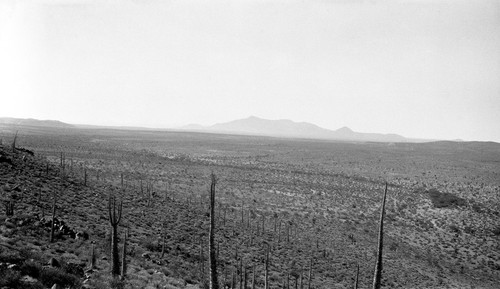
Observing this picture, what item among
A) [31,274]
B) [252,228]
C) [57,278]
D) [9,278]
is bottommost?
[252,228]

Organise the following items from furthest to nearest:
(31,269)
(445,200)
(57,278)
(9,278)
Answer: (445,200)
(57,278)
(31,269)
(9,278)

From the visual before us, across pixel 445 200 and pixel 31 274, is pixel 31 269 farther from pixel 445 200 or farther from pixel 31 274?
pixel 445 200

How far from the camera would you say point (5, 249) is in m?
13.0

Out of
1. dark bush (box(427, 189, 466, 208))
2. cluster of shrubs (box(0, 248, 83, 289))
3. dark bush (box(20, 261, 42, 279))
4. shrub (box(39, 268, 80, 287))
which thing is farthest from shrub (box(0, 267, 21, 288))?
dark bush (box(427, 189, 466, 208))

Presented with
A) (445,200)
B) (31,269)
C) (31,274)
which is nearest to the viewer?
(31,274)

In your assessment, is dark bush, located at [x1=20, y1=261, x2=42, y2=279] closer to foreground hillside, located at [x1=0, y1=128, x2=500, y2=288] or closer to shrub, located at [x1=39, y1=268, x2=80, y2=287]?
foreground hillside, located at [x1=0, y1=128, x2=500, y2=288]

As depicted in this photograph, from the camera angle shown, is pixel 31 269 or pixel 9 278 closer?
pixel 9 278

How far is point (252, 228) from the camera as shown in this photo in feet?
97.8

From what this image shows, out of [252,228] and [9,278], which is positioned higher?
[9,278]

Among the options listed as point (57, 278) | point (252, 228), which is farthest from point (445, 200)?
point (57, 278)

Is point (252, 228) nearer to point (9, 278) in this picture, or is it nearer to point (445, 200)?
point (9, 278)

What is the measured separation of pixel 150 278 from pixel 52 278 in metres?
5.46

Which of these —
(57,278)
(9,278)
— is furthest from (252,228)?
(9,278)

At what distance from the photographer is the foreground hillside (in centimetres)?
1733
